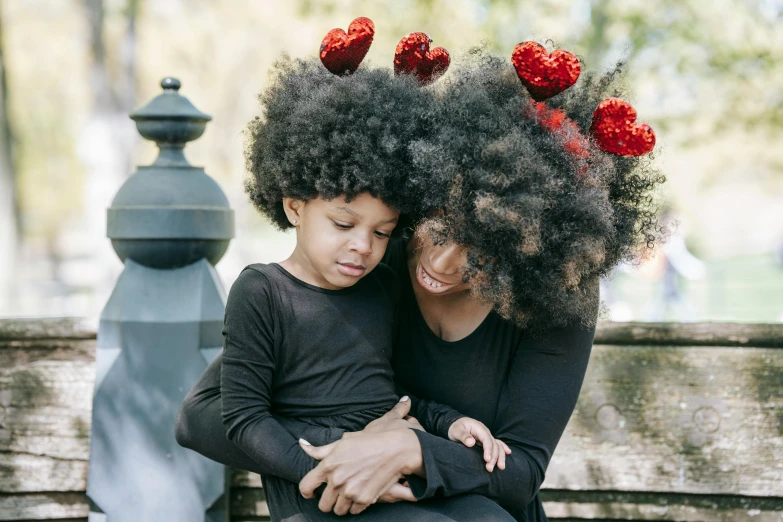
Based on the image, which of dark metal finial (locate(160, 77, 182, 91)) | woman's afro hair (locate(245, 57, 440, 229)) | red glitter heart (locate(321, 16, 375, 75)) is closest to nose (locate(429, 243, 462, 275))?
woman's afro hair (locate(245, 57, 440, 229))

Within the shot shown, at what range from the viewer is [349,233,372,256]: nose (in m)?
2.17

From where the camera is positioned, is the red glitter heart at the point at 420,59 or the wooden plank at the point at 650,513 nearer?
the red glitter heart at the point at 420,59

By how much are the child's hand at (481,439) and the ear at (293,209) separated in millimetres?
691

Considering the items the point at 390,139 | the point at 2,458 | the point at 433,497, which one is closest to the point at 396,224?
the point at 390,139

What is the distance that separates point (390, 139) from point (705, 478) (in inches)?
60.6

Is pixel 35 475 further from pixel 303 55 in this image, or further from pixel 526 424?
pixel 303 55

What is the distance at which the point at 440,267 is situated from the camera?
85.5 inches

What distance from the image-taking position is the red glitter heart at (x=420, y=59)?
2.30m

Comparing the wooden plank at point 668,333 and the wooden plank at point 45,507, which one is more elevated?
the wooden plank at point 668,333

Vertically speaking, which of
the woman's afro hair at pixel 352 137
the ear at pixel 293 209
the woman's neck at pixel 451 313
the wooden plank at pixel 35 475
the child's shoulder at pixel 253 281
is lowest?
the wooden plank at pixel 35 475

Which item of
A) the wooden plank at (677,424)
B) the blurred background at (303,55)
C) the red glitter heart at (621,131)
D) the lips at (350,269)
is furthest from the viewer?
the blurred background at (303,55)

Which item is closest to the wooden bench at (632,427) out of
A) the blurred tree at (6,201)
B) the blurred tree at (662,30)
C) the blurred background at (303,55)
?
the blurred background at (303,55)

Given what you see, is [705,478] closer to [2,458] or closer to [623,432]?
[623,432]

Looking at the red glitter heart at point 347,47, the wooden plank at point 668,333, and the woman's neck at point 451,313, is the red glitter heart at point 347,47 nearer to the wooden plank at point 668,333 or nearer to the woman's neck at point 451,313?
the woman's neck at point 451,313
